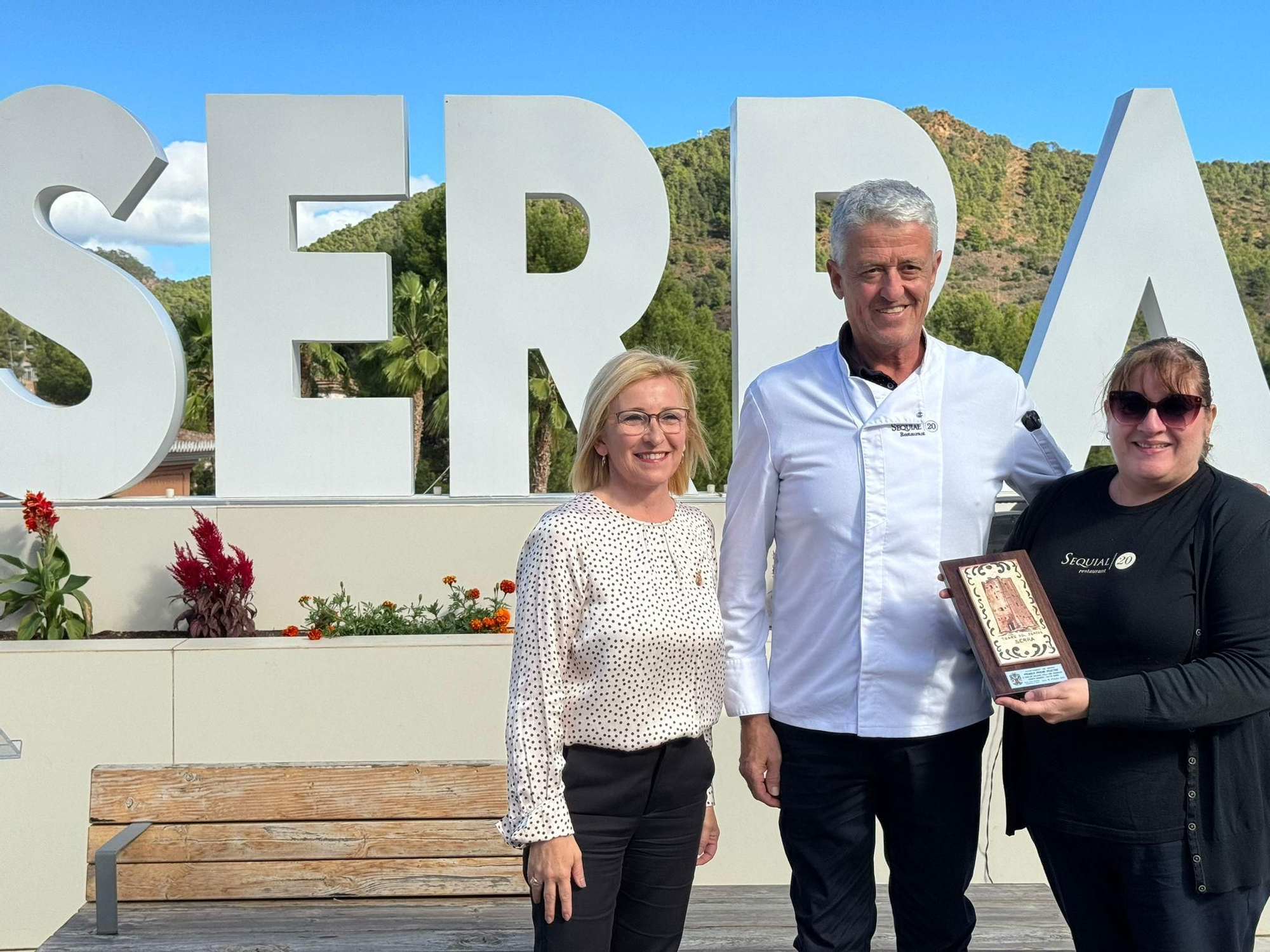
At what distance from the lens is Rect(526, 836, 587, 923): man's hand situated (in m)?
2.06

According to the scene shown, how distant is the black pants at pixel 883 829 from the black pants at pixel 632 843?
0.22m

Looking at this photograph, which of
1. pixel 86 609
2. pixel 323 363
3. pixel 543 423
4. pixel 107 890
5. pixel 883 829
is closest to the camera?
pixel 883 829

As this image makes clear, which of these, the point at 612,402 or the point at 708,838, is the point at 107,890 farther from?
the point at 612,402

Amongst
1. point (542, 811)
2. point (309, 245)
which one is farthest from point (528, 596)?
point (309, 245)

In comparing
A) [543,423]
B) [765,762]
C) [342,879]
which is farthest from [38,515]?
[543,423]

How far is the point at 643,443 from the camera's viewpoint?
2219 mm

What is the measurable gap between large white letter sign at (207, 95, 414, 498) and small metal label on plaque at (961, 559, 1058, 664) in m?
4.84

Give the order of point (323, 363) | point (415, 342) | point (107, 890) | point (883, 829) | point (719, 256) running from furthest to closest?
1. point (719, 256)
2. point (323, 363)
3. point (415, 342)
4. point (107, 890)
5. point (883, 829)

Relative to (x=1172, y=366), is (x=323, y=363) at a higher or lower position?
higher

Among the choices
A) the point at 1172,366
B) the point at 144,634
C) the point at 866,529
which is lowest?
the point at 144,634

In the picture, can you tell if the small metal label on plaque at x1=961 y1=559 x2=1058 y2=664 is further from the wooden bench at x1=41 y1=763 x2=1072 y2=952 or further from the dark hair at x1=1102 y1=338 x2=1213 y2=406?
the wooden bench at x1=41 y1=763 x2=1072 y2=952

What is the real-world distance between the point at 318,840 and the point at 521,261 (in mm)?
4075

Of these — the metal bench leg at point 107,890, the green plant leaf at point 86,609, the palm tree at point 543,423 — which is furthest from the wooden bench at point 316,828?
the palm tree at point 543,423

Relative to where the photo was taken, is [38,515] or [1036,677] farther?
[38,515]
